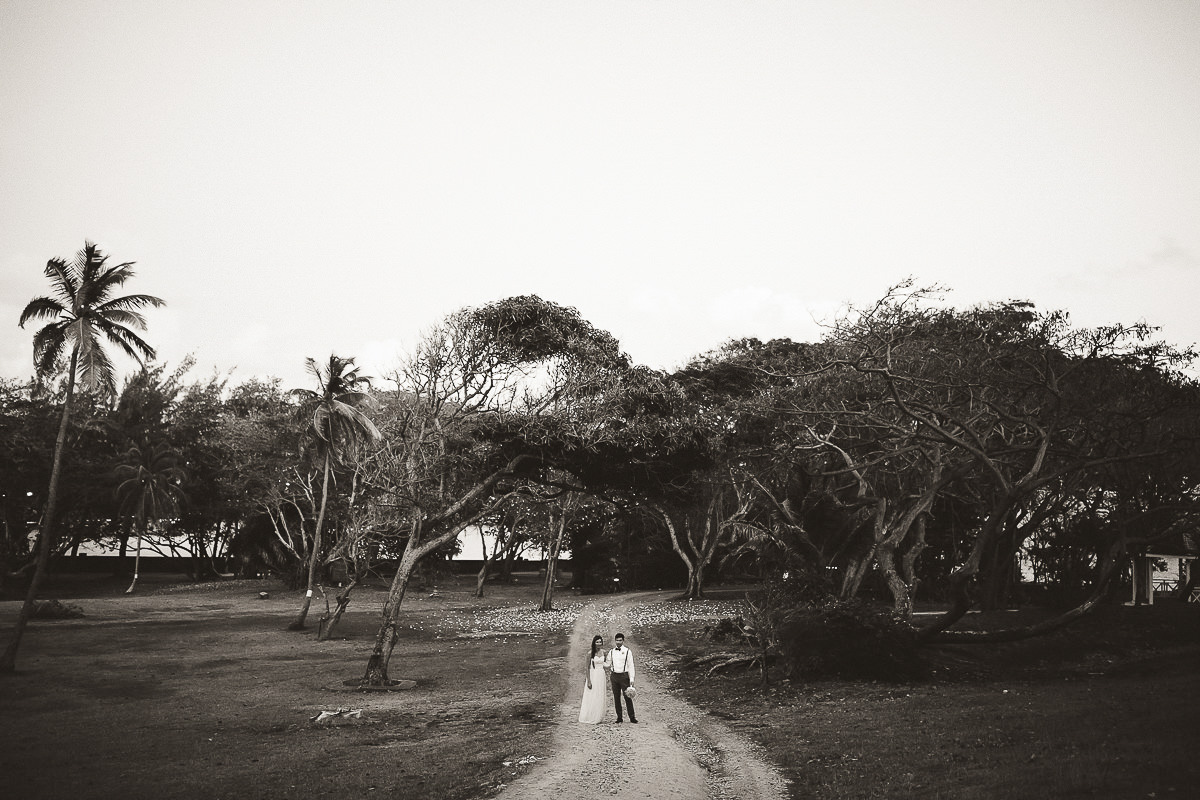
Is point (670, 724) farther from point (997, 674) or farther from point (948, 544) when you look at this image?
point (948, 544)

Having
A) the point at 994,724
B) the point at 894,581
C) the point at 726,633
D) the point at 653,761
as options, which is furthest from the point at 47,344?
the point at 894,581

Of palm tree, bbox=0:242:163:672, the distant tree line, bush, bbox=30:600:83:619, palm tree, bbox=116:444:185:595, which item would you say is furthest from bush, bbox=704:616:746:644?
palm tree, bbox=116:444:185:595

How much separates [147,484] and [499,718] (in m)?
41.8

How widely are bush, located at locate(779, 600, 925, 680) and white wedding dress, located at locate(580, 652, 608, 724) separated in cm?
622

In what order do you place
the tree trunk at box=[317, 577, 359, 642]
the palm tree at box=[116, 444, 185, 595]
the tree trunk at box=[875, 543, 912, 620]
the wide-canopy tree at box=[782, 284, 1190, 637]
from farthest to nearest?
the palm tree at box=[116, 444, 185, 595]
the tree trunk at box=[317, 577, 359, 642]
the tree trunk at box=[875, 543, 912, 620]
the wide-canopy tree at box=[782, 284, 1190, 637]

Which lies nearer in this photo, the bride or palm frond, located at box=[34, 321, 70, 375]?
the bride

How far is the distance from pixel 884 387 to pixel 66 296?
2362 cm

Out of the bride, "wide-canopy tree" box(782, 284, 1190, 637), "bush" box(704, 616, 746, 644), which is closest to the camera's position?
the bride

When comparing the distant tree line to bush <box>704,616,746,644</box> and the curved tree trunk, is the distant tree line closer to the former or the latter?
the curved tree trunk

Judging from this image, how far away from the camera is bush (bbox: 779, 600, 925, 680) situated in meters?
18.6

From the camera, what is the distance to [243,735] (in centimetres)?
1529

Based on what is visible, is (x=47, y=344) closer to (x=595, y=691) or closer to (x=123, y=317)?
(x=123, y=317)

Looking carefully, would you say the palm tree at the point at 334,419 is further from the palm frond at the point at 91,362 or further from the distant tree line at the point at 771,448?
the palm frond at the point at 91,362

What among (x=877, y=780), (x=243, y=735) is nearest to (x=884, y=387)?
(x=877, y=780)
